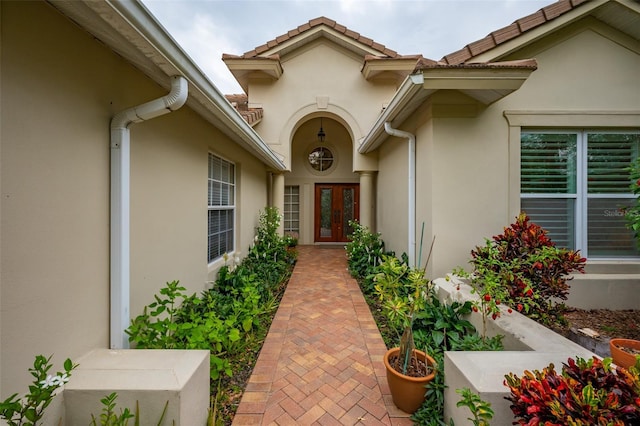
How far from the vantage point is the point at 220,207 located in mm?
5000

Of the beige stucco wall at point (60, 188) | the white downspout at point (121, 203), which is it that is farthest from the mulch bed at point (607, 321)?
the beige stucco wall at point (60, 188)

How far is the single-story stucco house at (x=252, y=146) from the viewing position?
1.61 m

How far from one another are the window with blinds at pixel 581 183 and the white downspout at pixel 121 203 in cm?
497

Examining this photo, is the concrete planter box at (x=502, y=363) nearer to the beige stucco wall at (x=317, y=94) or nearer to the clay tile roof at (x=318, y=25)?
the beige stucco wall at (x=317, y=94)

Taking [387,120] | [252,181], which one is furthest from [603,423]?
[252,181]

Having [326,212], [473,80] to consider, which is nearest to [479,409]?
[473,80]

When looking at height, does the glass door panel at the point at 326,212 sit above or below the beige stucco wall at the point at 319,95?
below

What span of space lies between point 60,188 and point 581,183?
21.0 ft

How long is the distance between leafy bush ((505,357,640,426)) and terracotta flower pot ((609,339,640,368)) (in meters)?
1.06

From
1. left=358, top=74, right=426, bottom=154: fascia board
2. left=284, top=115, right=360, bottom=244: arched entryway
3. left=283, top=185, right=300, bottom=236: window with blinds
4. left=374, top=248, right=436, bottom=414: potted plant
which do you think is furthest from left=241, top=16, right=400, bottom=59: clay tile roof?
left=374, top=248, right=436, bottom=414: potted plant

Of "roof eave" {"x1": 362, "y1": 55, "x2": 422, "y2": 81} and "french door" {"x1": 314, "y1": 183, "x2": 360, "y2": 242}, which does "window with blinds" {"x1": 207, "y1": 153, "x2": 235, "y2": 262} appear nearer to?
"roof eave" {"x1": 362, "y1": 55, "x2": 422, "y2": 81}

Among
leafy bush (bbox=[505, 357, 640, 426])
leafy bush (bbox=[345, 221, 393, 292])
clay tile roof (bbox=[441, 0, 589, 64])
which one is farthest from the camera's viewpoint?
leafy bush (bbox=[345, 221, 393, 292])

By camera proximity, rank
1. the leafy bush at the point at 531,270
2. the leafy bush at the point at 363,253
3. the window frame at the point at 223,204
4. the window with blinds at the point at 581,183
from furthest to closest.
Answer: the leafy bush at the point at 363,253 → the window frame at the point at 223,204 → the window with blinds at the point at 581,183 → the leafy bush at the point at 531,270

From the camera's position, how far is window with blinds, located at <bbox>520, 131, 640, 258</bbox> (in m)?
4.14
